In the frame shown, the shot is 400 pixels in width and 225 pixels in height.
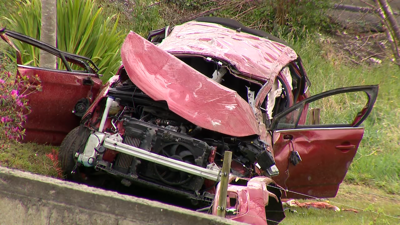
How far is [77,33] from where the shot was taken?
7.96m

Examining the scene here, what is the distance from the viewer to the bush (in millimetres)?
7867

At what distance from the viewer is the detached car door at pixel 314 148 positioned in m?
5.25

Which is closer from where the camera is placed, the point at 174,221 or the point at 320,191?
the point at 174,221

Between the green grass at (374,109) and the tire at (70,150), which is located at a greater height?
the tire at (70,150)

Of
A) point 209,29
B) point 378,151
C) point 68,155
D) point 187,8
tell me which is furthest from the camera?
point 187,8

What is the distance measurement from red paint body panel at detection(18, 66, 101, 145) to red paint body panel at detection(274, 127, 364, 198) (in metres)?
2.40

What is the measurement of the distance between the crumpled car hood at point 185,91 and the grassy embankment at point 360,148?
153cm

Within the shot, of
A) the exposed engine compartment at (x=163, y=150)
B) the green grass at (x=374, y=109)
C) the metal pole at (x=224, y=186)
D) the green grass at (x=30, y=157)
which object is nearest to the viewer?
the metal pole at (x=224, y=186)

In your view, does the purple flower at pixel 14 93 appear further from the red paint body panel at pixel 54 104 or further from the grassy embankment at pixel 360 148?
the grassy embankment at pixel 360 148

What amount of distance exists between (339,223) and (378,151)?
3.32m

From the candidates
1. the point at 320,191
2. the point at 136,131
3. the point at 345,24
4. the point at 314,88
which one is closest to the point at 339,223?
the point at 320,191

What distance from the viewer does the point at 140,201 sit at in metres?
3.02

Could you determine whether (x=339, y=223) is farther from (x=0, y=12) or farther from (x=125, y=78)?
(x=0, y=12)

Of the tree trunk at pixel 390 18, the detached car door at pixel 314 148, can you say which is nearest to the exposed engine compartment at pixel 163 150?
the detached car door at pixel 314 148
